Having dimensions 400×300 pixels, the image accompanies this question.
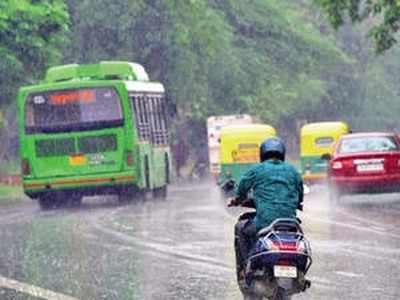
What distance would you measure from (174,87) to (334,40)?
90.7 feet

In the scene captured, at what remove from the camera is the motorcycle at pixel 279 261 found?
1062 cm

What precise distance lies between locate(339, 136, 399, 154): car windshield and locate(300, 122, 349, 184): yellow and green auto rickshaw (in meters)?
11.8

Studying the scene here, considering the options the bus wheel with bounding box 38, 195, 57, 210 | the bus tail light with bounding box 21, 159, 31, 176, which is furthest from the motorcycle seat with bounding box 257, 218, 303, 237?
the bus wheel with bounding box 38, 195, 57, 210

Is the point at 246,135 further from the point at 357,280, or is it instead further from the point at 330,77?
the point at 330,77

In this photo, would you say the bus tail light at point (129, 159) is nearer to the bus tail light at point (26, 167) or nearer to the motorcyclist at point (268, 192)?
the bus tail light at point (26, 167)

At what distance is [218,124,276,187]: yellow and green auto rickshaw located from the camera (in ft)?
128

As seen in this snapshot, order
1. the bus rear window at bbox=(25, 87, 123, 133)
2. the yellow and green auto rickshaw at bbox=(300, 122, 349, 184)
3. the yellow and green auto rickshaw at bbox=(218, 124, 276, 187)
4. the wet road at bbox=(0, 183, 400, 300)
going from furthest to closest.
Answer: the yellow and green auto rickshaw at bbox=(300, 122, 349, 184), the yellow and green auto rickshaw at bbox=(218, 124, 276, 187), the bus rear window at bbox=(25, 87, 123, 133), the wet road at bbox=(0, 183, 400, 300)

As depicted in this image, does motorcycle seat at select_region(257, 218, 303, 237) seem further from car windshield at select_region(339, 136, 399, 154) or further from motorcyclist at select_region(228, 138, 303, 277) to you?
car windshield at select_region(339, 136, 399, 154)

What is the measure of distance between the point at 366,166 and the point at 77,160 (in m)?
6.76

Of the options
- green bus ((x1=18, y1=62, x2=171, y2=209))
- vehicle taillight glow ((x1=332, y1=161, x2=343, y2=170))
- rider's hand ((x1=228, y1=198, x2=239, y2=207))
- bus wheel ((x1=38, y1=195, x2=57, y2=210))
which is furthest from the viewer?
bus wheel ((x1=38, y1=195, x2=57, y2=210))

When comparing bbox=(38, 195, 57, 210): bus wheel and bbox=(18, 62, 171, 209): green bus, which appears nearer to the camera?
bbox=(18, 62, 171, 209): green bus

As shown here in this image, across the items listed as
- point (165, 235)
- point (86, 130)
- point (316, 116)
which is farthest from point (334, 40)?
point (165, 235)

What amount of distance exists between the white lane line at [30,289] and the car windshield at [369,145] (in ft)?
52.1

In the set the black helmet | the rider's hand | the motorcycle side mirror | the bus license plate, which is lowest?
the rider's hand
